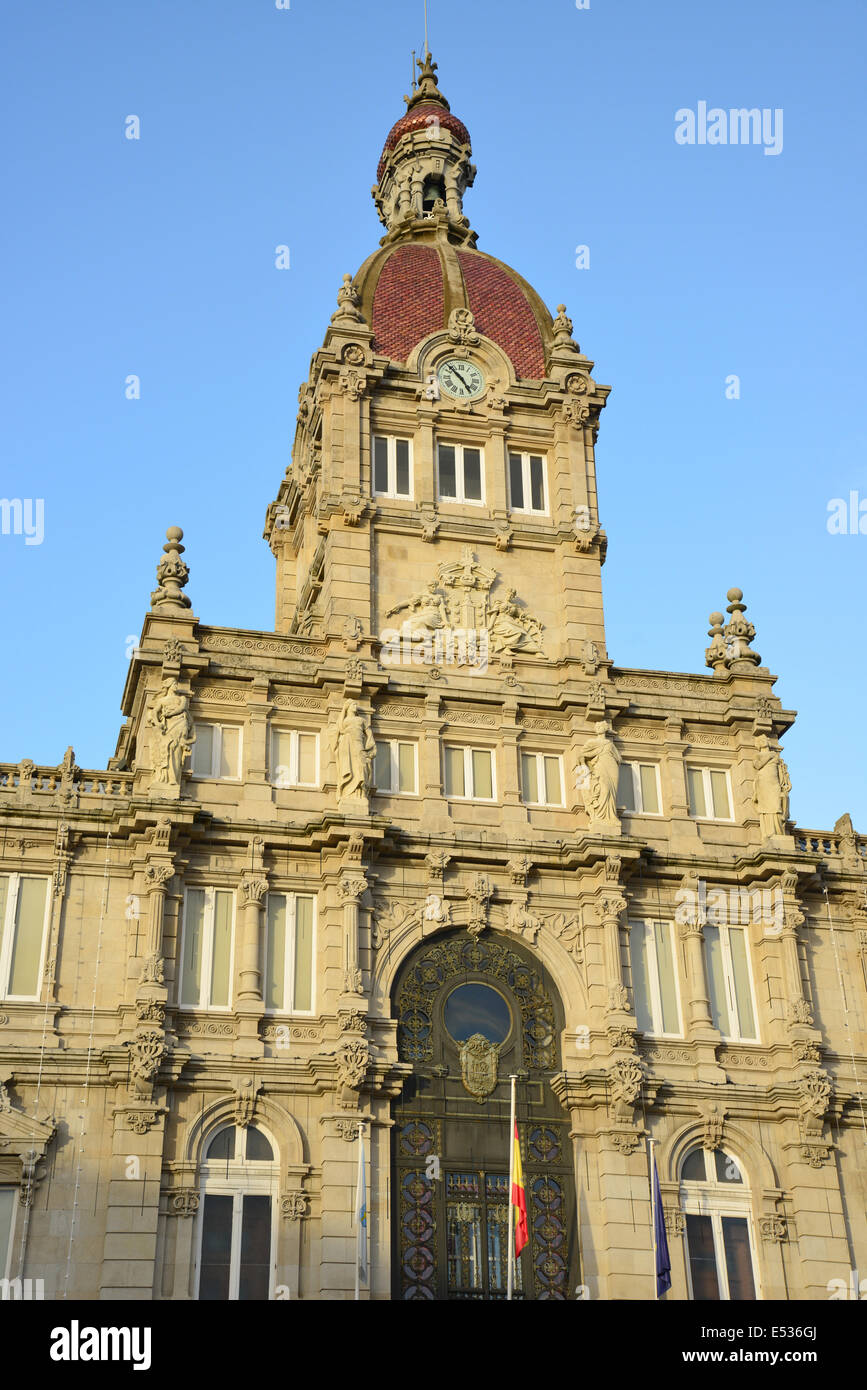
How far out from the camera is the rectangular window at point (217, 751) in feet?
138

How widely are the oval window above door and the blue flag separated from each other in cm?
542

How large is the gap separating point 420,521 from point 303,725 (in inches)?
273

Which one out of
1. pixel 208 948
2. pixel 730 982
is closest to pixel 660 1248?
pixel 730 982

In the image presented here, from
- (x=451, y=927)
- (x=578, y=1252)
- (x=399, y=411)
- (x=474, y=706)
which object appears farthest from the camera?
(x=399, y=411)

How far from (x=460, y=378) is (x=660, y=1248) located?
24.3 m

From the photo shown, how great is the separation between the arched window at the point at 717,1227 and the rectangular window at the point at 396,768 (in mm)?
11026

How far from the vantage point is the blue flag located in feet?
119

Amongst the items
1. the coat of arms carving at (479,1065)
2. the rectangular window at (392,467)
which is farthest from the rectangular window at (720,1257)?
the rectangular window at (392,467)

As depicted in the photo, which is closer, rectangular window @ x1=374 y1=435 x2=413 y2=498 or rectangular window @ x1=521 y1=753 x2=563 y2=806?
rectangular window @ x1=521 y1=753 x2=563 y2=806

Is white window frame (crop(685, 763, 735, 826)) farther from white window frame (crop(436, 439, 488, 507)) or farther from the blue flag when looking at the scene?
the blue flag

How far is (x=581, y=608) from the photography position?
152 ft

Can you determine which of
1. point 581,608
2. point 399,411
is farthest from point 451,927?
point 399,411

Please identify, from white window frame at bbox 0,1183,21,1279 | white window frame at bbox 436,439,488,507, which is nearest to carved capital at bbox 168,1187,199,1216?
white window frame at bbox 0,1183,21,1279
